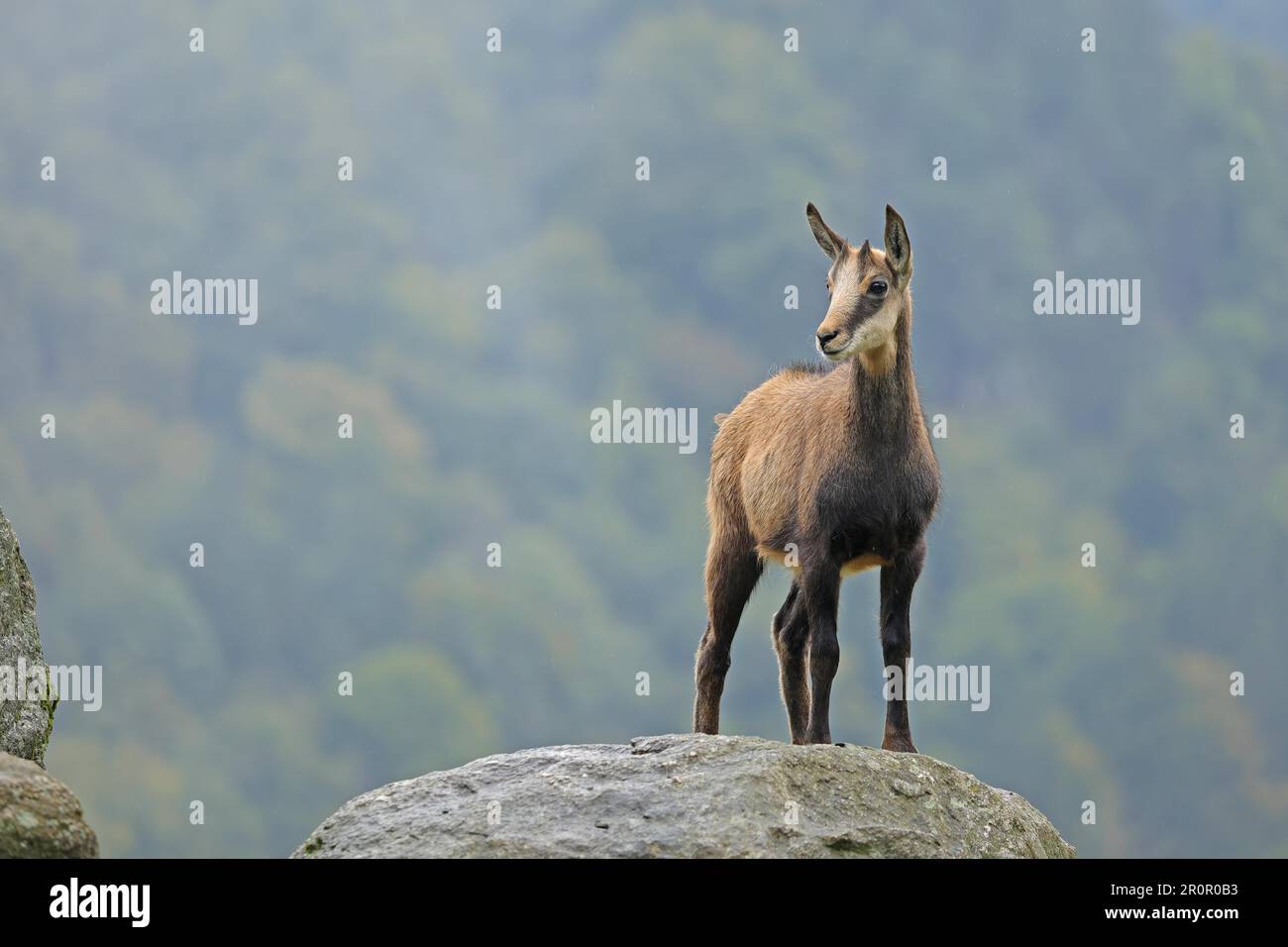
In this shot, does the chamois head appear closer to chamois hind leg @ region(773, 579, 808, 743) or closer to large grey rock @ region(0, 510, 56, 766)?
chamois hind leg @ region(773, 579, 808, 743)

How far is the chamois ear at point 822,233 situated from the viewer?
12299 mm

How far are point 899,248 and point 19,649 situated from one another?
672cm

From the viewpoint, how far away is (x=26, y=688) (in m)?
11.5

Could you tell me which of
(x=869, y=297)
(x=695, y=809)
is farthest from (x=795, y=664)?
(x=695, y=809)

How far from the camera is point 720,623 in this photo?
13555 mm

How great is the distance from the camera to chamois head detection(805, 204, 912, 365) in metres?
11.5

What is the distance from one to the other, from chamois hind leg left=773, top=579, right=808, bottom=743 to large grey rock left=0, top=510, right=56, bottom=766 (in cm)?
546

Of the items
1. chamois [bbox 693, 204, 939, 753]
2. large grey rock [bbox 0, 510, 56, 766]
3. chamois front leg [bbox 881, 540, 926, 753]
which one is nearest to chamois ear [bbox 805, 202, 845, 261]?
chamois [bbox 693, 204, 939, 753]

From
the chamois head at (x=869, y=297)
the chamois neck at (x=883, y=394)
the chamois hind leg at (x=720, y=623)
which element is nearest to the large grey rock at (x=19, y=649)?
the chamois hind leg at (x=720, y=623)

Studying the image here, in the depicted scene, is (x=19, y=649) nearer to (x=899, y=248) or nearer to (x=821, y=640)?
(x=821, y=640)

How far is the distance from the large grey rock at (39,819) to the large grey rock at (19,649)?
77.8 inches
